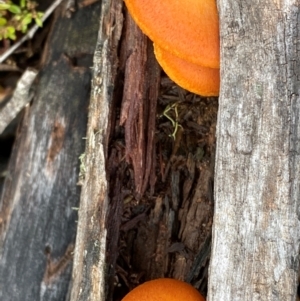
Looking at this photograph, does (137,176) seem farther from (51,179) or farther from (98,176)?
(51,179)

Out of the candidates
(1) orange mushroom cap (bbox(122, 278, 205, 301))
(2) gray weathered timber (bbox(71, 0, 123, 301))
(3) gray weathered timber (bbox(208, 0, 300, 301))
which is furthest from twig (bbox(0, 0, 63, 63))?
(1) orange mushroom cap (bbox(122, 278, 205, 301))

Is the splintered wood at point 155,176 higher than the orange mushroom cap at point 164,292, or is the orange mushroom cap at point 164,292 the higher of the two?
the splintered wood at point 155,176

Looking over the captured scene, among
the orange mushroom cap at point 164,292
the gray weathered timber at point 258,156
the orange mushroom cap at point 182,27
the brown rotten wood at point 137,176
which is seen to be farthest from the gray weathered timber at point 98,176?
the gray weathered timber at point 258,156

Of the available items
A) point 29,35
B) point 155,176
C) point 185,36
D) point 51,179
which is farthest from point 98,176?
point 29,35

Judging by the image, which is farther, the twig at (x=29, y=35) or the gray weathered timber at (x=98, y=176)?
the twig at (x=29, y=35)

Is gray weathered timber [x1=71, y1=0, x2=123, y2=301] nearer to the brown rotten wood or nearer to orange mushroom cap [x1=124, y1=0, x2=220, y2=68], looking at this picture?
the brown rotten wood

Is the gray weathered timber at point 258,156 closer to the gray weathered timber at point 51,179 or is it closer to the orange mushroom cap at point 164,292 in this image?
the orange mushroom cap at point 164,292
